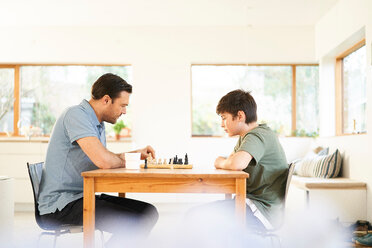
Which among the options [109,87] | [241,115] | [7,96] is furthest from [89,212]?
[7,96]

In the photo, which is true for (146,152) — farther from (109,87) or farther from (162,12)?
(162,12)

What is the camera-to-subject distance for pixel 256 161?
230cm

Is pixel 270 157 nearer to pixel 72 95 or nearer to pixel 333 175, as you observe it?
pixel 333 175

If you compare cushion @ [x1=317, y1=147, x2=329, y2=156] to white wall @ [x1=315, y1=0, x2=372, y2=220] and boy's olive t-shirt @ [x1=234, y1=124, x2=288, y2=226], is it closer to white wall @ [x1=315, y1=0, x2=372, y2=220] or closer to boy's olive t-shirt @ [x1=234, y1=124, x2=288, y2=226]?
white wall @ [x1=315, y1=0, x2=372, y2=220]

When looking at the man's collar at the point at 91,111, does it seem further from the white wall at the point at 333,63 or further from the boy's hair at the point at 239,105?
the white wall at the point at 333,63

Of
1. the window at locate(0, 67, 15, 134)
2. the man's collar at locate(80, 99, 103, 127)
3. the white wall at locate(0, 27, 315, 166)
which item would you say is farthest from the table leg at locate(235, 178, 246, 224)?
the window at locate(0, 67, 15, 134)

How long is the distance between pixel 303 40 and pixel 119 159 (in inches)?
183

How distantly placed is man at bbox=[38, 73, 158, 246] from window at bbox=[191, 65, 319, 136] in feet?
13.9

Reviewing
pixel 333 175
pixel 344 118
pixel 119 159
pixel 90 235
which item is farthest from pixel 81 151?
pixel 344 118

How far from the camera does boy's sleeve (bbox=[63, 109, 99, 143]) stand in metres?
2.28

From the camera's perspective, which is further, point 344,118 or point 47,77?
point 47,77

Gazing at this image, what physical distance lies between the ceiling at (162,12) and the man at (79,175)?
3290 millimetres

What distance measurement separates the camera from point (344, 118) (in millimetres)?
5672

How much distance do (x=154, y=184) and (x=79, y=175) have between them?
18.8 inches
